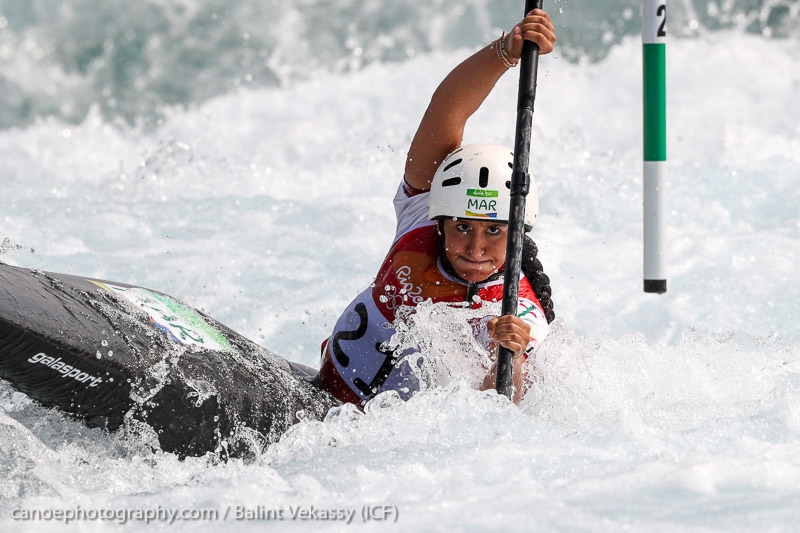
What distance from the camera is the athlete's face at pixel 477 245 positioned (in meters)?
3.60

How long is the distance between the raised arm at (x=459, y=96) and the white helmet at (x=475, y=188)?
127 millimetres

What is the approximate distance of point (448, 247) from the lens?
3.66 meters

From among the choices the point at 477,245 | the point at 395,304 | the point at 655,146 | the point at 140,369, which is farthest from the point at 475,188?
the point at 140,369

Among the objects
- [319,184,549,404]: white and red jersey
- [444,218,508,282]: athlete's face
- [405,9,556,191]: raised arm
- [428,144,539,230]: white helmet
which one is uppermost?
[405,9,556,191]: raised arm

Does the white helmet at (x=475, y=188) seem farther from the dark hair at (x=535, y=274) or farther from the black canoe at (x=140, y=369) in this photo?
the black canoe at (x=140, y=369)

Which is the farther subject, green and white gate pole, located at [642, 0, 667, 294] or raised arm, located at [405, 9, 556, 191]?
raised arm, located at [405, 9, 556, 191]

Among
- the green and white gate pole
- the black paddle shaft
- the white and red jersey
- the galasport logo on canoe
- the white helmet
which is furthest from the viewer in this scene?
the white and red jersey

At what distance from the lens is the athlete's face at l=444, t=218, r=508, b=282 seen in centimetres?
360

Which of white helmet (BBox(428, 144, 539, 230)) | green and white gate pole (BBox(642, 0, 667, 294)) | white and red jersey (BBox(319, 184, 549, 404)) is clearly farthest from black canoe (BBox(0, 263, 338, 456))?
green and white gate pole (BBox(642, 0, 667, 294))

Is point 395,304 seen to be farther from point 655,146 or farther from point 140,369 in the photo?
point 655,146

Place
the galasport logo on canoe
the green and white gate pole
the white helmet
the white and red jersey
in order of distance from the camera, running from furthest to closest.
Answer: the white and red jersey < the white helmet < the green and white gate pole < the galasport logo on canoe

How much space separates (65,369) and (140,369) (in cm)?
25

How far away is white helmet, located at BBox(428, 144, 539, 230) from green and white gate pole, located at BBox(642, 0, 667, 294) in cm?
63

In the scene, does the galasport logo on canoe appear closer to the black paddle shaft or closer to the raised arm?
the black paddle shaft
